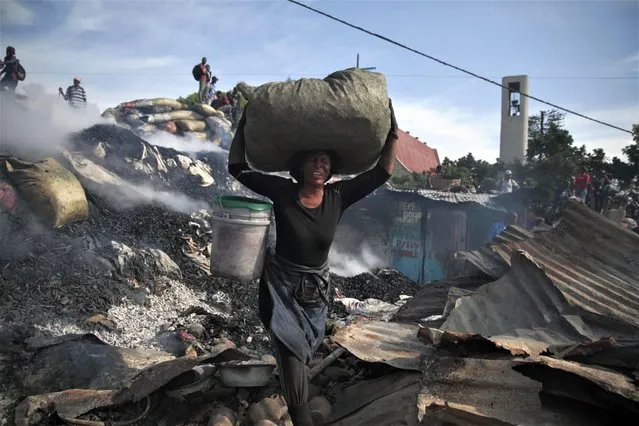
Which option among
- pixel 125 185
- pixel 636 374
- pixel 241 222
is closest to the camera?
pixel 636 374

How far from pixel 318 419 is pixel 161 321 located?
369cm

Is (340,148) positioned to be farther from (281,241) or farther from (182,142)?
(182,142)

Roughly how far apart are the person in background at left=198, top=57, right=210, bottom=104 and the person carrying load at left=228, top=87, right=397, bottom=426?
45.2ft

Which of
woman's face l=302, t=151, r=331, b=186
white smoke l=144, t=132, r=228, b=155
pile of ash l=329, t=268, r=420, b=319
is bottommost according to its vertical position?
pile of ash l=329, t=268, r=420, b=319

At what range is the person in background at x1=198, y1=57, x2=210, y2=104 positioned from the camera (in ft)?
50.9

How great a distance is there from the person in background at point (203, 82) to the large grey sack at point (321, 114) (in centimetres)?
1383

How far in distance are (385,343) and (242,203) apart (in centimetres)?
138

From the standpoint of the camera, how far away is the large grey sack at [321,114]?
2572 mm

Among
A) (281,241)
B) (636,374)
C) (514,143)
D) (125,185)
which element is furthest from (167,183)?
(514,143)

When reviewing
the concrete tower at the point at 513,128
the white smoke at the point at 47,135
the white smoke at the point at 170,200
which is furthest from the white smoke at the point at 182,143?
the concrete tower at the point at 513,128

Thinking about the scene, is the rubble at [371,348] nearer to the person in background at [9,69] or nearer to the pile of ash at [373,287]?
the pile of ash at [373,287]

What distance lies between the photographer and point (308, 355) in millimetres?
2639

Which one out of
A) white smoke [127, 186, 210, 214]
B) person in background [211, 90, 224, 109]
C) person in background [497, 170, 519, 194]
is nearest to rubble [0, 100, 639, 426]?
white smoke [127, 186, 210, 214]

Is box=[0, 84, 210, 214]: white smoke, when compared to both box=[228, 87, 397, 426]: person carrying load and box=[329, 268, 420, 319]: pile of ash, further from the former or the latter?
box=[228, 87, 397, 426]: person carrying load
